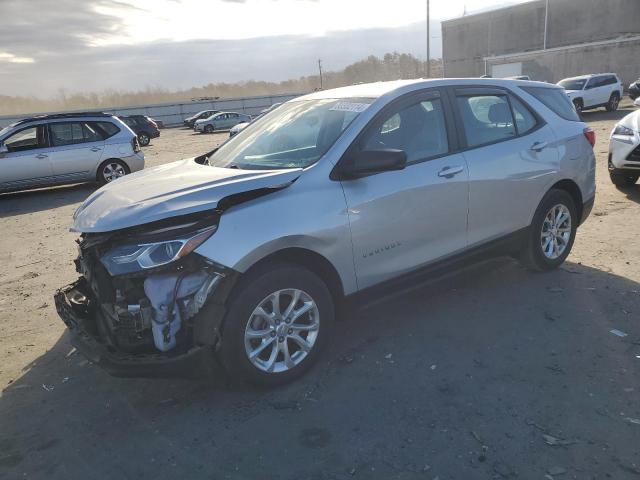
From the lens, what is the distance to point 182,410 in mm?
3186

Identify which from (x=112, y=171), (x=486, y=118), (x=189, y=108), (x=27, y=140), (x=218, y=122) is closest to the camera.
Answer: (x=486, y=118)

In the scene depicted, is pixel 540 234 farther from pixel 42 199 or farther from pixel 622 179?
Result: pixel 42 199

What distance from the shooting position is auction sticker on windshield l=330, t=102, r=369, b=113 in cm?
372

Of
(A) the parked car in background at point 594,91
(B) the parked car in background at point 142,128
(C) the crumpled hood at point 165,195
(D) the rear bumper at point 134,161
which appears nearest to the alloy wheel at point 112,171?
(D) the rear bumper at point 134,161

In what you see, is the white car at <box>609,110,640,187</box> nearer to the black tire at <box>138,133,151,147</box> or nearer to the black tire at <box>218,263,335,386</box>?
the black tire at <box>218,263,335,386</box>

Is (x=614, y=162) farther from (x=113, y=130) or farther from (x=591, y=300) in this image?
(x=113, y=130)

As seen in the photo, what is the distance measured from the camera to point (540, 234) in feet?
15.8

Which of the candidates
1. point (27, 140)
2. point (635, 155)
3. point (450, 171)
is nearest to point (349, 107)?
point (450, 171)

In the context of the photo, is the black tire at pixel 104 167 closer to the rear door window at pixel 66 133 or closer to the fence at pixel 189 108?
the rear door window at pixel 66 133

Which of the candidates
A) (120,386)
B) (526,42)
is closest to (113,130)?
(120,386)

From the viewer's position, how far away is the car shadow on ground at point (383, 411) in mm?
2639

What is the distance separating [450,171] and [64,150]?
1020cm

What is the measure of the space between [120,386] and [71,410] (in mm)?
333

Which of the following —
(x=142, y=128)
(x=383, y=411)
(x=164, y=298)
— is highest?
(x=142, y=128)
